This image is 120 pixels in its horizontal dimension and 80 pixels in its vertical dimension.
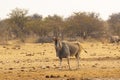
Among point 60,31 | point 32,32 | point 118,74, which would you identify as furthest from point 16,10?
point 118,74

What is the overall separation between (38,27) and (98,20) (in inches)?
332

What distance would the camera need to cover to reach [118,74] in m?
16.4

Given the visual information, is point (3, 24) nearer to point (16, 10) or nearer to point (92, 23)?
point (16, 10)

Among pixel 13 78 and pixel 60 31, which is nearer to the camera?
pixel 13 78

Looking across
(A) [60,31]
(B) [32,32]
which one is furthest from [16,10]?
(A) [60,31]

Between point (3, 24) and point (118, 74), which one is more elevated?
point (3, 24)

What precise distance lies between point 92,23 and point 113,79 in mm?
42945

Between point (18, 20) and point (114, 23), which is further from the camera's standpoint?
point (114, 23)

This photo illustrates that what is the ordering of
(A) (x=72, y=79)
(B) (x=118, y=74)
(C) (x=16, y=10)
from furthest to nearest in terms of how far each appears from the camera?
(C) (x=16, y=10), (B) (x=118, y=74), (A) (x=72, y=79)

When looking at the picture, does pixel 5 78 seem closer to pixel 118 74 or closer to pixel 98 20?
pixel 118 74

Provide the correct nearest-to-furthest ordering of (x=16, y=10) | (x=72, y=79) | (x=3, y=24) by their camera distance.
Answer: (x=72, y=79) < (x=16, y=10) < (x=3, y=24)

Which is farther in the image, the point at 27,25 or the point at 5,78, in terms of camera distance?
the point at 27,25

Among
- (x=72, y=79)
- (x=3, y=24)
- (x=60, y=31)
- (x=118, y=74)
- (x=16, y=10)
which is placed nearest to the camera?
(x=72, y=79)

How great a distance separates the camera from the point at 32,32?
2413 inches
